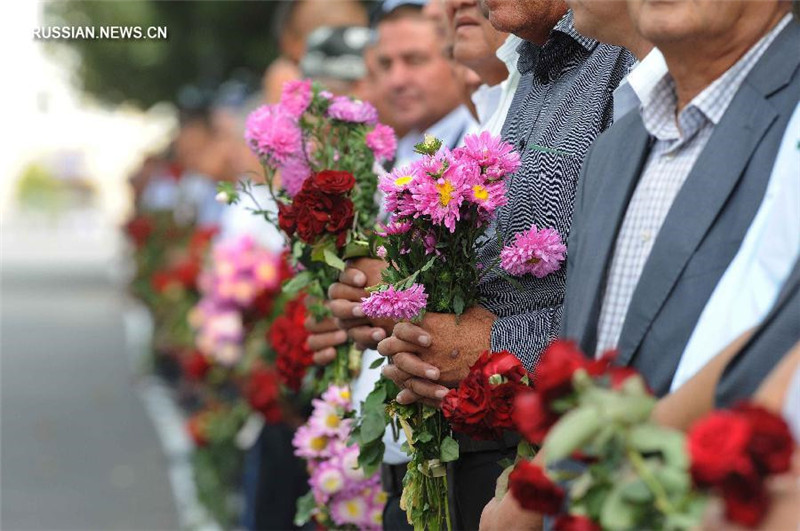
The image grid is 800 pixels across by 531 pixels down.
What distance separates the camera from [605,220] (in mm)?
2543

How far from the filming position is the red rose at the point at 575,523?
195 centimetres

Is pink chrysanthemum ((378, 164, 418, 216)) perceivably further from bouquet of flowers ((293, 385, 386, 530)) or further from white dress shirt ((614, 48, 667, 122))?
bouquet of flowers ((293, 385, 386, 530))

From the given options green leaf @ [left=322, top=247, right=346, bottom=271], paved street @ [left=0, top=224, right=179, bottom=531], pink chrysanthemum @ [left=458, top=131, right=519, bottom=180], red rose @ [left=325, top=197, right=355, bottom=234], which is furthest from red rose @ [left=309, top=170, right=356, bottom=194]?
paved street @ [left=0, top=224, right=179, bottom=531]

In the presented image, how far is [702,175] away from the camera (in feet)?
7.75

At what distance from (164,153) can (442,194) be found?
58.2 feet

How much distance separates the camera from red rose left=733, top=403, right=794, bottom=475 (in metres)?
1.76

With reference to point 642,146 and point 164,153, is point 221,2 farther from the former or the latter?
point 642,146

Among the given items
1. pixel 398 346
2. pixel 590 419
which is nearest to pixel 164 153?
pixel 398 346

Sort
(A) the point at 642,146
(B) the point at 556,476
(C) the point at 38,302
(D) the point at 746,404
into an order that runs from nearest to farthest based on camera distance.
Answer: (D) the point at 746,404 → (B) the point at 556,476 → (A) the point at 642,146 → (C) the point at 38,302

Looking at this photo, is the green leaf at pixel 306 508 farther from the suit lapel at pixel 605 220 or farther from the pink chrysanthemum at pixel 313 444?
the suit lapel at pixel 605 220

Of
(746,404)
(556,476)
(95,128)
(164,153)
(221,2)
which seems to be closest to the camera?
(746,404)

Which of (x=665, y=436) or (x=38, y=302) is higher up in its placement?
(x=665, y=436)

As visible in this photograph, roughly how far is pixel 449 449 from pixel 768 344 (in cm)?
143

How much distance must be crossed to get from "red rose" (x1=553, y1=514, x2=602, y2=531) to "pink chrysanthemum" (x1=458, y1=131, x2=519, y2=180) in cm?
124
